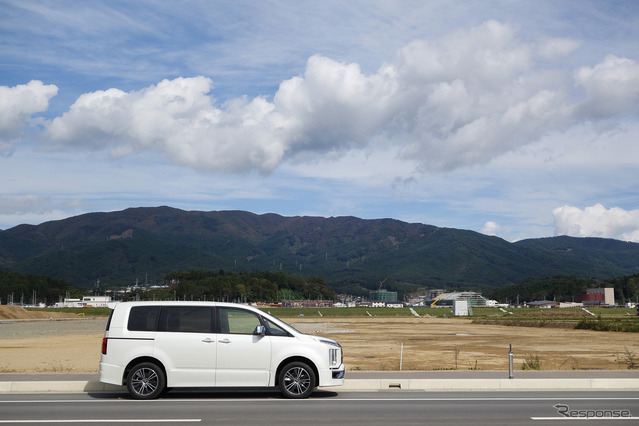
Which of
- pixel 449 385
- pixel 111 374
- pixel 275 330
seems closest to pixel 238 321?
pixel 275 330

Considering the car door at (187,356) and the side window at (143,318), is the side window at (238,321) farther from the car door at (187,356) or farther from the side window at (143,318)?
the side window at (143,318)

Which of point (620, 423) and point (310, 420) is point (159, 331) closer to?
point (310, 420)

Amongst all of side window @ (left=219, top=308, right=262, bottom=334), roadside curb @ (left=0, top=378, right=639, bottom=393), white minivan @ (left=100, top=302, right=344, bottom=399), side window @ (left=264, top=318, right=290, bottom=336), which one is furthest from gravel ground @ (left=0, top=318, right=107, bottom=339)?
side window @ (left=264, top=318, right=290, bottom=336)

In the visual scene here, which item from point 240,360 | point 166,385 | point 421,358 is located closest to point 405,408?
point 240,360

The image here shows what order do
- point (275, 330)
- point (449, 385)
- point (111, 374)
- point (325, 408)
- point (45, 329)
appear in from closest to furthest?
point (325, 408)
point (111, 374)
point (275, 330)
point (449, 385)
point (45, 329)

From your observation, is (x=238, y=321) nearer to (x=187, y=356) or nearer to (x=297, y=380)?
(x=187, y=356)

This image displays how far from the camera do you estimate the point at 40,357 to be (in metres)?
35.5

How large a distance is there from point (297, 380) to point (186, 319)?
3.24m

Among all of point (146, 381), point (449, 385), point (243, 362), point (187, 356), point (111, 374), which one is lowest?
point (449, 385)

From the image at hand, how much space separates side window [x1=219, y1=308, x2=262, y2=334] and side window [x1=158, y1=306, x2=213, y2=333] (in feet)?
1.09

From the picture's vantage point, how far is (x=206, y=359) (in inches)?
643

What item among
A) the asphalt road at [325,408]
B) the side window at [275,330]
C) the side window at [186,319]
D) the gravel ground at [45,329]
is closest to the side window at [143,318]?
the side window at [186,319]

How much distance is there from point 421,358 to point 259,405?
20.1 meters

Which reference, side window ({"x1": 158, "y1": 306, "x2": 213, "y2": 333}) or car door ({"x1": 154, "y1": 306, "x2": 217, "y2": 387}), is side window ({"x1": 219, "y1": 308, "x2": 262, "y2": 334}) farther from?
car door ({"x1": 154, "y1": 306, "x2": 217, "y2": 387})
